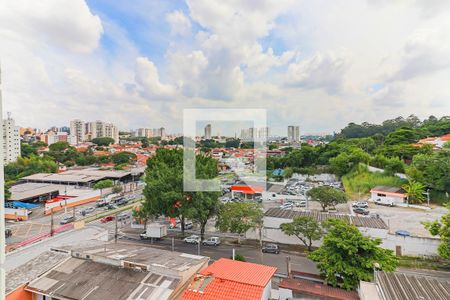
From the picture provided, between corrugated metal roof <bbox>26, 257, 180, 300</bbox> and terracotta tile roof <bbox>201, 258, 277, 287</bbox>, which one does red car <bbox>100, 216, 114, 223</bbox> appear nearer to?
corrugated metal roof <bbox>26, 257, 180, 300</bbox>

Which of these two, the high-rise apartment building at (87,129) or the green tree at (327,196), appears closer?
the green tree at (327,196)

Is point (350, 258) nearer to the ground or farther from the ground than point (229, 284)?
farther from the ground

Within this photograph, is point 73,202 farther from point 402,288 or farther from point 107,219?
point 402,288

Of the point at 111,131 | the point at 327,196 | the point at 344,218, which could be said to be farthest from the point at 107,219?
the point at 111,131

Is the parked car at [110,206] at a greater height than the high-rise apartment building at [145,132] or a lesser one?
lesser

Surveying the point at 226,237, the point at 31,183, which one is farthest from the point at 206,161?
the point at 31,183

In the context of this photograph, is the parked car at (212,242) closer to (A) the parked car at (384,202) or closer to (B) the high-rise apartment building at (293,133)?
(A) the parked car at (384,202)

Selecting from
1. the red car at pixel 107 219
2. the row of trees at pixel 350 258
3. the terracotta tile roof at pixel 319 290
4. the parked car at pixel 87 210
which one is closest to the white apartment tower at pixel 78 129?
the parked car at pixel 87 210
